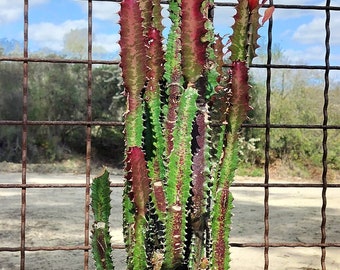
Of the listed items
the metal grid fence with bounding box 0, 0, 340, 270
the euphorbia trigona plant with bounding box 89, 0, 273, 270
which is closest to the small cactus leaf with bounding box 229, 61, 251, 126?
the euphorbia trigona plant with bounding box 89, 0, 273, 270

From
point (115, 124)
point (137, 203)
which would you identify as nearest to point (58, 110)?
point (115, 124)

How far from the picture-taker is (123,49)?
211 centimetres

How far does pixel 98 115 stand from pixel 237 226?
9489mm

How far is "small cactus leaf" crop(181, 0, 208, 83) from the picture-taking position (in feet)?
6.83

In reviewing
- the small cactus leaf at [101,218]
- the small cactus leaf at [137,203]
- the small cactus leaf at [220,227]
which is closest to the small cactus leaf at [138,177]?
the small cactus leaf at [137,203]

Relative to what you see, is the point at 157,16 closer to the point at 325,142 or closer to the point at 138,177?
the point at 138,177

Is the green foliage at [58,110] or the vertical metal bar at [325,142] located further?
the green foliage at [58,110]

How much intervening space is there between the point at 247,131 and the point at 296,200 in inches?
213

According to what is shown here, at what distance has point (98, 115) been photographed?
17.2 m

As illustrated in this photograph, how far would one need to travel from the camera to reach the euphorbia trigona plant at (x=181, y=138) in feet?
6.79

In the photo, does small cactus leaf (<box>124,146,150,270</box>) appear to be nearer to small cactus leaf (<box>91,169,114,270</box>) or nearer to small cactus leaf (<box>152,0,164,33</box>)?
small cactus leaf (<box>91,169,114,270</box>)

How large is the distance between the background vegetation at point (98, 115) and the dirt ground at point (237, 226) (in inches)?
137

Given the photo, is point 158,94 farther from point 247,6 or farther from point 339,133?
point 339,133

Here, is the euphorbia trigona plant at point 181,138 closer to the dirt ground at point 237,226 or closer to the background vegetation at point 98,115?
the dirt ground at point 237,226
